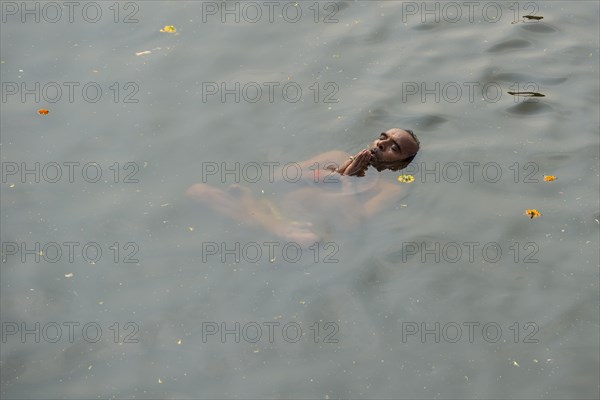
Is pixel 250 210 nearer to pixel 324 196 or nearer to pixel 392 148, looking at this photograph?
pixel 324 196

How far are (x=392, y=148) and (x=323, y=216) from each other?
0.85 m

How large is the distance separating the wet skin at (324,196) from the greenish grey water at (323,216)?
0.12 meters

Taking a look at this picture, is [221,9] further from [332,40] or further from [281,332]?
[281,332]

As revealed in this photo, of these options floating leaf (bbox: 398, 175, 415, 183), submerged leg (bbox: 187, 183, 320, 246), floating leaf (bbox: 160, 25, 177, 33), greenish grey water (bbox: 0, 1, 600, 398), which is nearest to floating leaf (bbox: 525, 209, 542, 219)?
greenish grey water (bbox: 0, 1, 600, 398)

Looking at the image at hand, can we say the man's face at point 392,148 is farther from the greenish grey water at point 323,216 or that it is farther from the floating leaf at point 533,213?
the floating leaf at point 533,213

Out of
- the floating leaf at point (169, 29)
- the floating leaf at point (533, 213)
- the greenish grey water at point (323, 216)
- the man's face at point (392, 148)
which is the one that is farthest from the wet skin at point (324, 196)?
the floating leaf at point (169, 29)

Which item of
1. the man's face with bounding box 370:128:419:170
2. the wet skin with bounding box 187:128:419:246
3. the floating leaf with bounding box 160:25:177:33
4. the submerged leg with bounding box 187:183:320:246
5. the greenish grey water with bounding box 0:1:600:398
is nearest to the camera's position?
the greenish grey water with bounding box 0:1:600:398

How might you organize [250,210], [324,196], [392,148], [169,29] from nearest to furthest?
[250,210] → [324,196] → [392,148] → [169,29]

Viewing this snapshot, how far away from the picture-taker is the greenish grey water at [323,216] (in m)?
6.51

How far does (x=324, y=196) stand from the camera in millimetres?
7906

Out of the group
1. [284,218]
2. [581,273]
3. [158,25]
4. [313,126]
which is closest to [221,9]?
[158,25]

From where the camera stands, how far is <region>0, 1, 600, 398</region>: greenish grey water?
6.51 metres

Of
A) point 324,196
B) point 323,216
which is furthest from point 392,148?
point 323,216

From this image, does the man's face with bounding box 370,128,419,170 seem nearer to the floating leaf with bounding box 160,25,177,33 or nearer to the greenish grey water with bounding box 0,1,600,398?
the greenish grey water with bounding box 0,1,600,398
